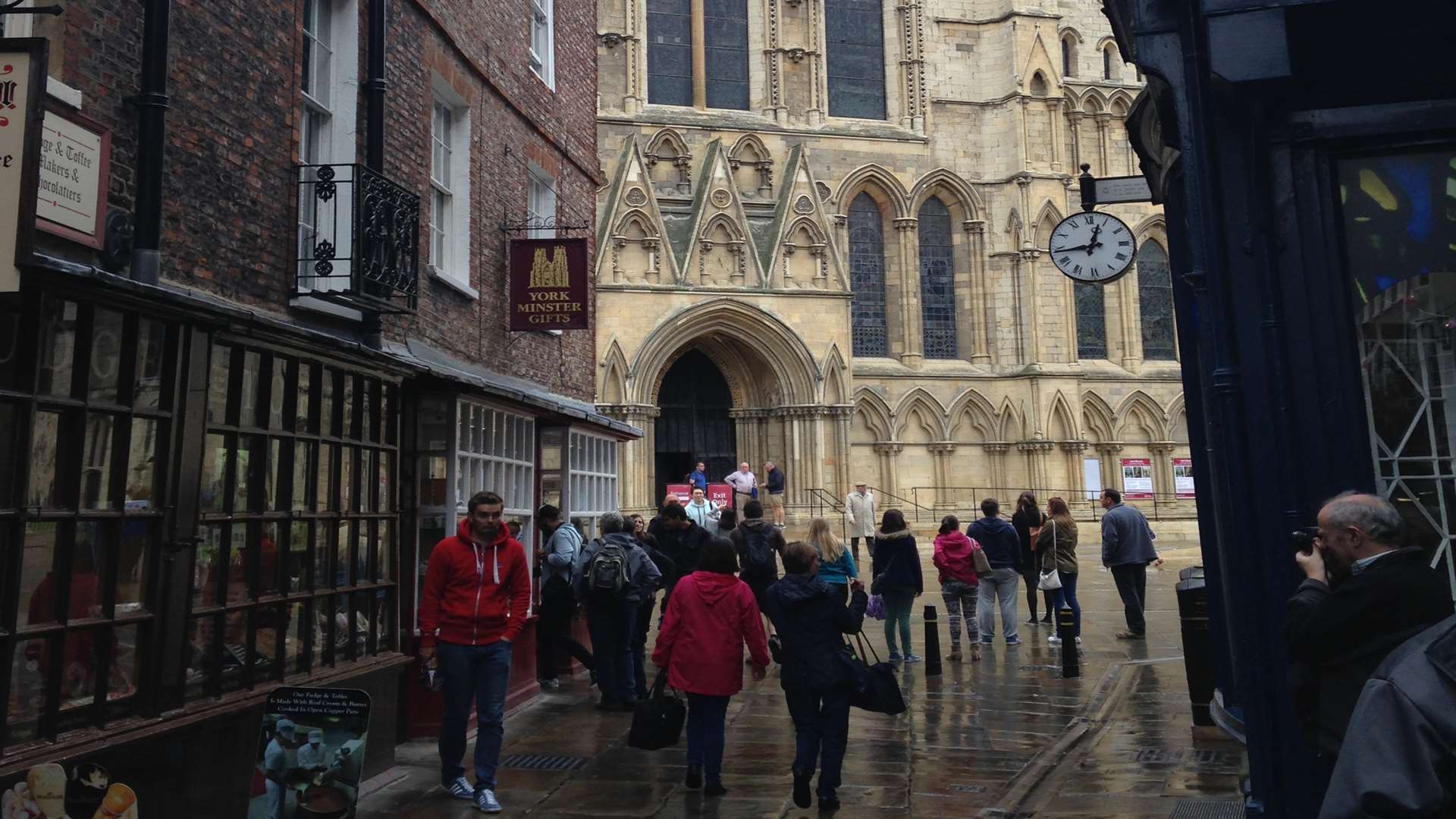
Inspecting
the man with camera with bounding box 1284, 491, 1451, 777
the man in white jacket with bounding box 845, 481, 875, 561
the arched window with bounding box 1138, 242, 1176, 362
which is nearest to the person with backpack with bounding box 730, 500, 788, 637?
the man with camera with bounding box 1284, 491, 1451, 777

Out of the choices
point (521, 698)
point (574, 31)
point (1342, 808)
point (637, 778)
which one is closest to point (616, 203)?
point (574, 31)

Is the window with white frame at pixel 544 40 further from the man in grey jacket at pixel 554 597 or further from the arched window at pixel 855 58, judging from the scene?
the arched window at pixel 855 58

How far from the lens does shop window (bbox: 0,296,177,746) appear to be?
457 cm

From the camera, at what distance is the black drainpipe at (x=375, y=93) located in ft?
27.2

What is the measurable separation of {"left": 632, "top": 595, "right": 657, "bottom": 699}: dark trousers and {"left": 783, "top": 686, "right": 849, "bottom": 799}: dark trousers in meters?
3.51

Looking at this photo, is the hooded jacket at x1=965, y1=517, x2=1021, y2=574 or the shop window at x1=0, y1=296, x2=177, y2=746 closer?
the shop window at x1=0, y1=296, x2=177, y2=746

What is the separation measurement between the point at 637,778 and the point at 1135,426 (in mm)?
27636

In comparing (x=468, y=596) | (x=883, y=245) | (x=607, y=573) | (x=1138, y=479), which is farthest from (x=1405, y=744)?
(x=1138, y=479)

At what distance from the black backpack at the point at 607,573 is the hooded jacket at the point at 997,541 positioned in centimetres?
480

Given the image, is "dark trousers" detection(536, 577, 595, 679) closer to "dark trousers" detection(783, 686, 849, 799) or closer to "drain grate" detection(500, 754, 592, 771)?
"drain grate" detection(500, 754, 592, 771)

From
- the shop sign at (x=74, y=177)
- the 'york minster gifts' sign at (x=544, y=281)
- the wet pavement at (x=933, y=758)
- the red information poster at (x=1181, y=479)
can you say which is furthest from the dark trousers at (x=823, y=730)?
the red information poster at (x=1181, y=479)

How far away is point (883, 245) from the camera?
1244 inches

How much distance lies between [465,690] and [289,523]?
138cm

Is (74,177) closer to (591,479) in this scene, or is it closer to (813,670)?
(813,670)
